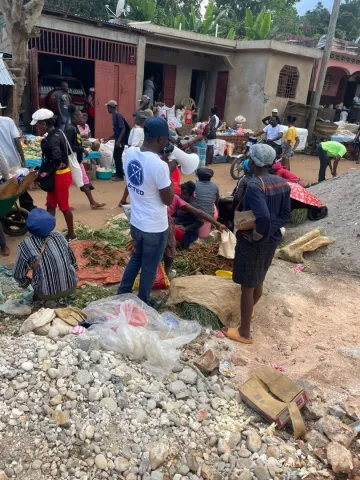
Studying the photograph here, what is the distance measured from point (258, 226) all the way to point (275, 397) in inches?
47.7

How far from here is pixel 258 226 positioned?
310 cm

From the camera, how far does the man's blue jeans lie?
3.34 meters

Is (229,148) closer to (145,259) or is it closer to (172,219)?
(172,219)

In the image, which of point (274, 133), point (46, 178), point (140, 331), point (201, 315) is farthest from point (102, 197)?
point (140, 331)

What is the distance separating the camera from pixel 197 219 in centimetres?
512

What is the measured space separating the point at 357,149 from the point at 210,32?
36.4 feet

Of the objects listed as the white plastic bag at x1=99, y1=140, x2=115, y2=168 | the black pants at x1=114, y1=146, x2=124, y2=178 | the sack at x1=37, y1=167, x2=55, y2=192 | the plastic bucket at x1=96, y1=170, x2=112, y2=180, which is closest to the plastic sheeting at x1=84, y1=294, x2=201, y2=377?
the sack at x1=37, y1=167, x2=55, y2=192

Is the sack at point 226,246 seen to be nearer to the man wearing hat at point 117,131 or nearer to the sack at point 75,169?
the sack at point 75,169

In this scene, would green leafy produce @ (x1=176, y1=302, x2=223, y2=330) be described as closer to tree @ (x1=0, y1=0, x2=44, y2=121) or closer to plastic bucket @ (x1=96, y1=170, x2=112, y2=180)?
plastic bucket @ (x1=96, y1=170, x2=112, y2=180)

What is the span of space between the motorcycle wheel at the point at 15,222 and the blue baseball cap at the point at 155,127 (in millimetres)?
3135

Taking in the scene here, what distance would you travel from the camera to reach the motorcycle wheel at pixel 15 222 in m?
5.48

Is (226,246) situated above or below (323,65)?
below

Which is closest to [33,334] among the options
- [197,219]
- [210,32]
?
[197,219]

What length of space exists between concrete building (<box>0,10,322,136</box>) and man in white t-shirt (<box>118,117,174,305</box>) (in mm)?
8928
